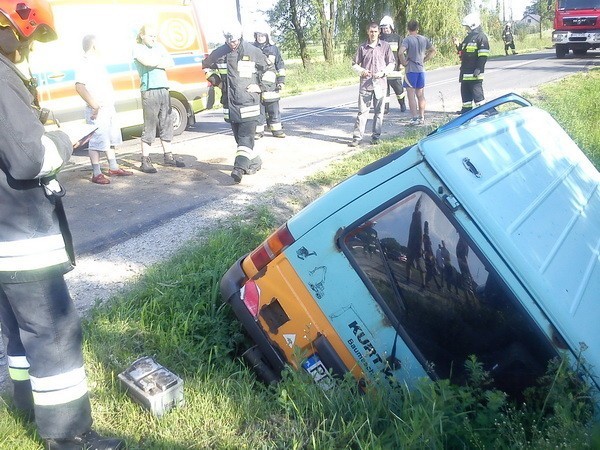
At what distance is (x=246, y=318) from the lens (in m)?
3.21

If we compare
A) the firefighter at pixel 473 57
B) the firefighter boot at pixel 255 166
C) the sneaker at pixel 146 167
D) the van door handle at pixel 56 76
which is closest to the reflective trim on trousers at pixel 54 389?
the firefighter boot at pixel 255 166

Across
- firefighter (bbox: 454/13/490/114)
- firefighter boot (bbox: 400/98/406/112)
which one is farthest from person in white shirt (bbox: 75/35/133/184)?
firefighter boot (bbox: 400/98/406/112)

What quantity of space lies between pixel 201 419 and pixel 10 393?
103 centimetres

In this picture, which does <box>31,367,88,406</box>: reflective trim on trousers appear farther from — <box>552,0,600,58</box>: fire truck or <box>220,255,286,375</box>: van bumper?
<box>552,0,600,58</box>: fire truck

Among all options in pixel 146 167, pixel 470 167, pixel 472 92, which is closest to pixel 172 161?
pixel 146 167

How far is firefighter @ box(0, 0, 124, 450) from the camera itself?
238cm

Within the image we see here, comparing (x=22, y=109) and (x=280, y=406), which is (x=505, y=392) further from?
(x=22, y=109)

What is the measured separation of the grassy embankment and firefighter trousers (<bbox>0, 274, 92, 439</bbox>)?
0.83 feet

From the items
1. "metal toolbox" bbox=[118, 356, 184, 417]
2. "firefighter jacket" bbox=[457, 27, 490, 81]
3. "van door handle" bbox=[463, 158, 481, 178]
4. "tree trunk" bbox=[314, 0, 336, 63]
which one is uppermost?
"tree trunk" bbox=[314, 0, 336, 63]

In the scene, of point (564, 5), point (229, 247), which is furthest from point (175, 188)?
point (564, 5)

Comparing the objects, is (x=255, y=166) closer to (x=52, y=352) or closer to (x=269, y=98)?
(x=269, y=98)

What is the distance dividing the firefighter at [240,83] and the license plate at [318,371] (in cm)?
481

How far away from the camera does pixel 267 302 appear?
3092 millimetres

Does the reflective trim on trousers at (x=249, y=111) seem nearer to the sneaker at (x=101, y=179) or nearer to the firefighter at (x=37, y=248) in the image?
the sneaker at (x=101, y=179)
